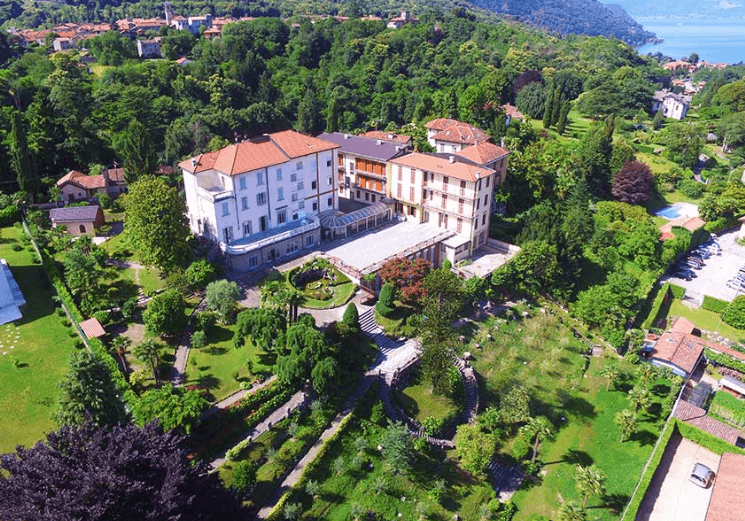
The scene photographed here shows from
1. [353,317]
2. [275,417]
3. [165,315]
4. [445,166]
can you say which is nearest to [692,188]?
[445,166]

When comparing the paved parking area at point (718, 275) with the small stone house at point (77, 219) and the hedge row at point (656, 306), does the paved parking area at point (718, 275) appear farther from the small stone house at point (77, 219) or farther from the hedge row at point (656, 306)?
the small stone house at point (77, 219)

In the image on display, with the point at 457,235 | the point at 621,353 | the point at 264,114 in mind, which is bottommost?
the point at 621,353

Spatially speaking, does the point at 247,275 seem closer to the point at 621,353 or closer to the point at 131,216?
the point at 131,216

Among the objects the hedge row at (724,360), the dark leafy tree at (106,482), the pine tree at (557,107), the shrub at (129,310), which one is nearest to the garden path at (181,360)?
the shrub at (129,310)

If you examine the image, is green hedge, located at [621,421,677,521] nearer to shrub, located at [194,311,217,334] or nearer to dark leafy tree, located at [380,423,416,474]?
dark leafy tree, located at [380,423,416,474]

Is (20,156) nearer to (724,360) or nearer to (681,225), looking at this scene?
(724,360)

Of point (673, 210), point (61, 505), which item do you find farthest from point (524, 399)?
point (673, 210)
